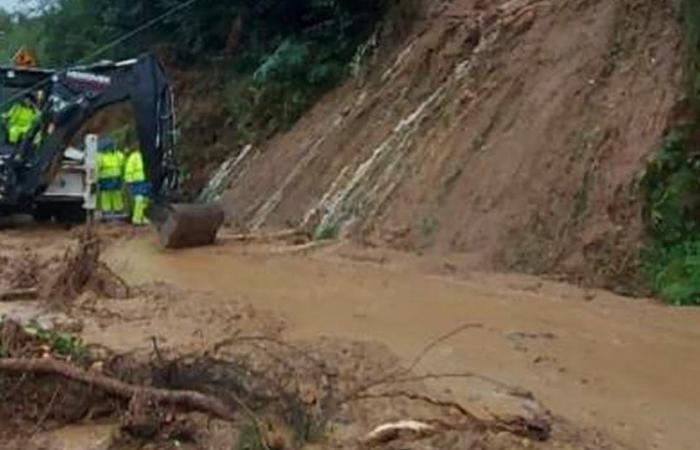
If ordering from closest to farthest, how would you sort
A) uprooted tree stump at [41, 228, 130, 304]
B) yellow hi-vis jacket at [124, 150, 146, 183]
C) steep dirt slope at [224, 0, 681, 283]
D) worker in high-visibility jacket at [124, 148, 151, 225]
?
uprooted tree stump at [41, 228, 130, 304], steep dirt slope at [224, 0, 681, 283], worker in high-visibility jacket at [124, 148, 151, 225], yellow hi-vis jacket at [124, 150, 146, 183]

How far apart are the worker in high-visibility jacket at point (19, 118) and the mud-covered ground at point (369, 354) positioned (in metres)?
5.97

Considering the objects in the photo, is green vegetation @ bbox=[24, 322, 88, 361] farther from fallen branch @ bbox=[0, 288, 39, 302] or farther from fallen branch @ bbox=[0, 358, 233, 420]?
fallen branch @ bbox=[0, 288, 39, 302]

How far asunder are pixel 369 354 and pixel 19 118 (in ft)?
43.4

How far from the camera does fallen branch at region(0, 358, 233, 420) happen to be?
310 inches

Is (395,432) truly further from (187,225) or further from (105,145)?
(105,145)

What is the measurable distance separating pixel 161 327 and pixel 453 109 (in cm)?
785

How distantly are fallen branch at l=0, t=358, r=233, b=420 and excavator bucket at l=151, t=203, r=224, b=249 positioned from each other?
9539mm

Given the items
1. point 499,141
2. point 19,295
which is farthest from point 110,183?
point 19,295

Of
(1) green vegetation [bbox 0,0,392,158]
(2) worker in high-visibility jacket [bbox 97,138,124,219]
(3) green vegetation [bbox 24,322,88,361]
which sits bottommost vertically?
(2) worker in high-visibility jacket [bbox 97,138,124,219]

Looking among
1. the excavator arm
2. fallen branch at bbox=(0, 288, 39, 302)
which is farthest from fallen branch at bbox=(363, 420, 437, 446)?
the excavator arm

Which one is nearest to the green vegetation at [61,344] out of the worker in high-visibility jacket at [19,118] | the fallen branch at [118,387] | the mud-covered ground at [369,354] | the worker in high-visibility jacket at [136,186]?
the mud-covered ground at [369,354]

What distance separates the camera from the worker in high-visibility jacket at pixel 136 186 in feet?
67.0

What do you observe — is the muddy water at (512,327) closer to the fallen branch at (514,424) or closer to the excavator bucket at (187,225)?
the fallen branch at (514,424)

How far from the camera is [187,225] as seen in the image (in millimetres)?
17906
